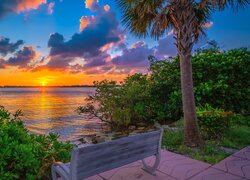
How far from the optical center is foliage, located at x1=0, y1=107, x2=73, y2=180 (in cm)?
339

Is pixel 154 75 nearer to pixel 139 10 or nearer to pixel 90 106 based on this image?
pixel 90 106

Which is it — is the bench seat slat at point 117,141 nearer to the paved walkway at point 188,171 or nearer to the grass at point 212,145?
the paved walkway at point 188,171

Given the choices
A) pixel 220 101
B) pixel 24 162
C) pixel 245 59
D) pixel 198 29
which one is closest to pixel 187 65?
pixel 198 29

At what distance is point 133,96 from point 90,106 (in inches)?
102

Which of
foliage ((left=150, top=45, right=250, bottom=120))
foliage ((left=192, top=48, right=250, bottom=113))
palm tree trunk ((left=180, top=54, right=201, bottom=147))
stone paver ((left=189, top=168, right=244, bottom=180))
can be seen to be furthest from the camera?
foliage ((left=150, top=45, right=250, bottom=120))

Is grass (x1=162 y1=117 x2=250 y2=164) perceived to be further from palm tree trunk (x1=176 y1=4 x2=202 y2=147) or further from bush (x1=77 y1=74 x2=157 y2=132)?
bush (x1=77 y1=74 x2=157 y2=132)

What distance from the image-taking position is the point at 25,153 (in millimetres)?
3416

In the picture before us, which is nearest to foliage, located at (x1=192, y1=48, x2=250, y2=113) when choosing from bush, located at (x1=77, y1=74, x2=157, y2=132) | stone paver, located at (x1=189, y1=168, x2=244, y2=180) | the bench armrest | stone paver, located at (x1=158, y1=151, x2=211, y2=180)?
bush, located at (x1=77, y1=74, x2=157, y2=132)

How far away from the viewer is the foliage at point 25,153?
3.39 meters

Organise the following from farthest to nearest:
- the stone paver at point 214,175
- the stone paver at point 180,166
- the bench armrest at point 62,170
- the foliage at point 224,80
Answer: the foliage at point 224,80, the stone paver at point 180,166, the stone paver at point 214,175, the bench armrest at point 62,170

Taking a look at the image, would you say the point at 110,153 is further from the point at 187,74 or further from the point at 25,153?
the point at 187,74

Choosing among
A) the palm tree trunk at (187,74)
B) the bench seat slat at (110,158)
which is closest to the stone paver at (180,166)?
the bench seat slat at (110,158)

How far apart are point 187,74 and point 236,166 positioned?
2.41m

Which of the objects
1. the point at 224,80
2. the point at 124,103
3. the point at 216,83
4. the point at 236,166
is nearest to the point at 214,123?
the point at 236,166
